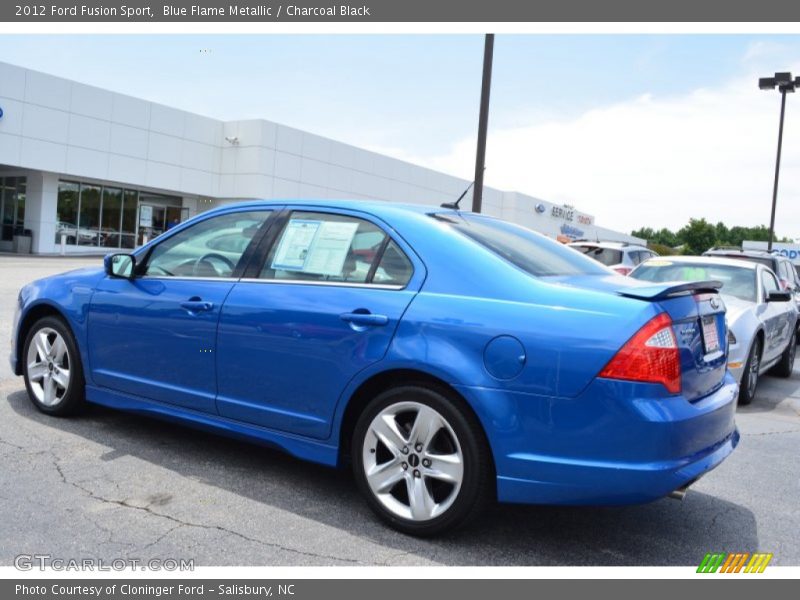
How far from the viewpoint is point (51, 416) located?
194 inches

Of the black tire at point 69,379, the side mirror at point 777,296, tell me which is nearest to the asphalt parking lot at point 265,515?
the black tire at point 69,379

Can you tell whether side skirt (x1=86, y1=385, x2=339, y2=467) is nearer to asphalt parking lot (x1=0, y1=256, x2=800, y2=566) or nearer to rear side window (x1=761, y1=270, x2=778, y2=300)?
asphalt parking lot (x1=0, y1=256, x2=800, y2=566)

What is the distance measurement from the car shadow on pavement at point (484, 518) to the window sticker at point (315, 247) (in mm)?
1229

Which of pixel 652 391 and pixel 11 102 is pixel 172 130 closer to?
pixel 11 102

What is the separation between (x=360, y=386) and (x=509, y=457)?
82 cm

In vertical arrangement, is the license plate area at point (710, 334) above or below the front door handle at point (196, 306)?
above

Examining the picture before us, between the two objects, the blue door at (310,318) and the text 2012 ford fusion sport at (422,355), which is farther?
the blue door at (310,318)

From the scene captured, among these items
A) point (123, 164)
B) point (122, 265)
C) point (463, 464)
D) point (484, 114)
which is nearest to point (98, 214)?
point (123, 164)

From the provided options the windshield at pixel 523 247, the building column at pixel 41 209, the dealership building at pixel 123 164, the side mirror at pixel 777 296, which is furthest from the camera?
the building column at pixel 41 209

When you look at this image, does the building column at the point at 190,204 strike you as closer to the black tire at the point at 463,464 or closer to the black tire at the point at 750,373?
the black tire at the point at 750,373

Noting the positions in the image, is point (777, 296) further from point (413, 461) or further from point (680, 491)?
point (413, 461)

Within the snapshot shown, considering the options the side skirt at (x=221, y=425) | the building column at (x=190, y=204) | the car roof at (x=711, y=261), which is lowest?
the side skirt at (x=221, y=425)

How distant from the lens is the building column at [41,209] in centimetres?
2789

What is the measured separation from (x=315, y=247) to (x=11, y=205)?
3009cm
